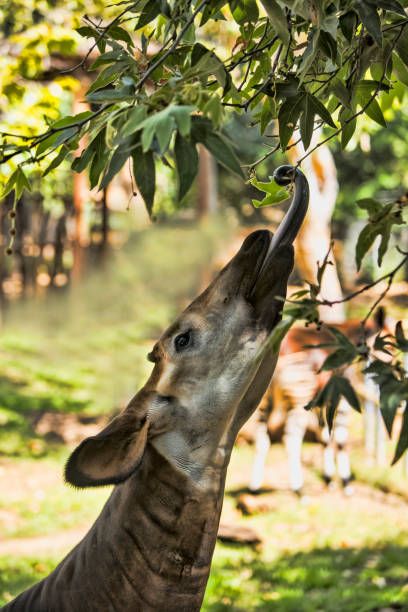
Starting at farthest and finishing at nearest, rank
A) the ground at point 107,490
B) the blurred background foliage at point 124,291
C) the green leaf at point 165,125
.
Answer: the ground at point 107,490
the blurred background foliage at point 124,291
the green leaf at point 165,125

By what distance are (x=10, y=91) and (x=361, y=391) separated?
5623 mm

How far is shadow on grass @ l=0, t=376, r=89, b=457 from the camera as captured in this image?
9.91 metres

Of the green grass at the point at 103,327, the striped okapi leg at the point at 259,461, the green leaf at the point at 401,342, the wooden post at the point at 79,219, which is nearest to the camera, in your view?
the green leaf at the point at 401,342

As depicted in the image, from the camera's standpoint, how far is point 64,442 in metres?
10.3

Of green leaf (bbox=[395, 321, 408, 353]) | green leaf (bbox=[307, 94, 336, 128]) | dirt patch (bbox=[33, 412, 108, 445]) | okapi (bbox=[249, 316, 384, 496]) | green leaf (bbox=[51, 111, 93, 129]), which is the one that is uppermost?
green leaf (bbox=[307, 94, 336, 128])

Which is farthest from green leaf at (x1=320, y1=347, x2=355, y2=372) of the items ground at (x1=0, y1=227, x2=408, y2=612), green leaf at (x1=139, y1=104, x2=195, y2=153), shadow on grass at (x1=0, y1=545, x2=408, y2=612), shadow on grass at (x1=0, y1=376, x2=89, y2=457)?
shadow on grass at (x1=0, y1=376, x2=89, y2=457)

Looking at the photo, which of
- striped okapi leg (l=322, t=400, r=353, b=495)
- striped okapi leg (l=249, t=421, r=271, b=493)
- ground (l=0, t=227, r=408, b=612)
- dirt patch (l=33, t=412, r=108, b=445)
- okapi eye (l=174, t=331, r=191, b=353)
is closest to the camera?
okapi eye (l=174, t=331, r=191, b=353)

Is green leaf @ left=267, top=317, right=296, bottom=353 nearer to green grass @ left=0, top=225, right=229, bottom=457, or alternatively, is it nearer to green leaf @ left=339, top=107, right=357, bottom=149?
green leaf @ left=339, top=107, right=357, bottom=149

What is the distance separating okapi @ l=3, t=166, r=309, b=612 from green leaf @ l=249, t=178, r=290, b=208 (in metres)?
0.04

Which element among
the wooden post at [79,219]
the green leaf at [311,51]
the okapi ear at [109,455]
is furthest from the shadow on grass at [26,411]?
the green leaf at [311,51]

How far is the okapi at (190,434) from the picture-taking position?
88.2 inches

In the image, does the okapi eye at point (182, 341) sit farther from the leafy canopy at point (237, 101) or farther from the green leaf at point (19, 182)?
the green leaf at point (19, 182)

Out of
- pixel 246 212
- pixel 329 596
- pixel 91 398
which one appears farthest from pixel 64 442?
pixel 246 212

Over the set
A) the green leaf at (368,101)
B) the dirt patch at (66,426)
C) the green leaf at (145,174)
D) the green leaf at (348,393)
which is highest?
the green leaf at (368,101)
